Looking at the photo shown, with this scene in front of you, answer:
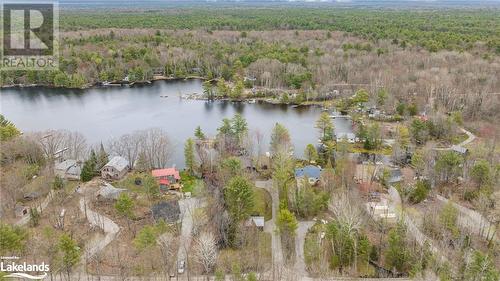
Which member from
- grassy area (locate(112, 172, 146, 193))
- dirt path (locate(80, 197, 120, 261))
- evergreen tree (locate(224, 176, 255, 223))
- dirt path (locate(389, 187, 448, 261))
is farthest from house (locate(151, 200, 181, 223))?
dirt path (locate(389, 187, 448, 261))

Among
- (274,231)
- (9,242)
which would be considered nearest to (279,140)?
(274,231)

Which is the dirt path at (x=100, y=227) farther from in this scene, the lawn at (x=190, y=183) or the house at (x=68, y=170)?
the lawn at (x=190, y=183)

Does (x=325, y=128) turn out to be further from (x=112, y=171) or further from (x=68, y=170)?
(x=68, y=170)

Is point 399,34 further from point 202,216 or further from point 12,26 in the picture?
point 12,26

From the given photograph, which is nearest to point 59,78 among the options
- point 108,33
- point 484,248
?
point 108,33

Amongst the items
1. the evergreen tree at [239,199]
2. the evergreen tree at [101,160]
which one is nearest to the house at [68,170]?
the evergreen tree at [101,160]

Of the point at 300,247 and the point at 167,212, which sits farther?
the point at 167,212
